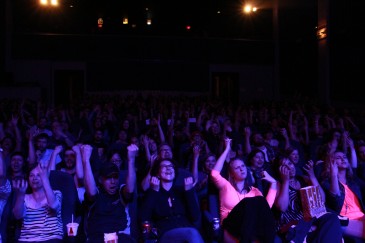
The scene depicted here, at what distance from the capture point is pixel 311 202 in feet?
11.7

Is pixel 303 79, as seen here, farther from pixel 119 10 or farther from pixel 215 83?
pixel 119 10

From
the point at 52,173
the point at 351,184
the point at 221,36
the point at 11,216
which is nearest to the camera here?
the point at 11,216

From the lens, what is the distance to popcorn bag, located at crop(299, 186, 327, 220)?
353 cm

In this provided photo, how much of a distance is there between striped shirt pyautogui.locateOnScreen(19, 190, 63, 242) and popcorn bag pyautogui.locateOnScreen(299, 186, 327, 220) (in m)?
1.88

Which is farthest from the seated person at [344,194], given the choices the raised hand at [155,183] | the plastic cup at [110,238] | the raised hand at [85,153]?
the raised hand at [85,153]

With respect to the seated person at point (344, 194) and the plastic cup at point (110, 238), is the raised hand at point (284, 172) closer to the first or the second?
the seated person at point (344, 194)

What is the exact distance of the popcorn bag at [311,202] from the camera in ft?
11.6

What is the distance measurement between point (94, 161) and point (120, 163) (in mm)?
373

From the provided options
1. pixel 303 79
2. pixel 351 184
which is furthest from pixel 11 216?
pixel 303 79

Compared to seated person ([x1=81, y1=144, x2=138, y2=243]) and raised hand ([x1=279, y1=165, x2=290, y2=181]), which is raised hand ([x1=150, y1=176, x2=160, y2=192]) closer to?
seated person ([x1=81, y1=144, x2=138, y2=243])

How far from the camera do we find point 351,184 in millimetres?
4516

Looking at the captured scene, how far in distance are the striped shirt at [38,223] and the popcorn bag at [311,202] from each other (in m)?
1.88

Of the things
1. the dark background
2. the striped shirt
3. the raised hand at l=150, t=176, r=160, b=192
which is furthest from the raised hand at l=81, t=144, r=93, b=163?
the dark background

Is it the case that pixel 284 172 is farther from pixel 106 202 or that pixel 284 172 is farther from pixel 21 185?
pixel 21 185
